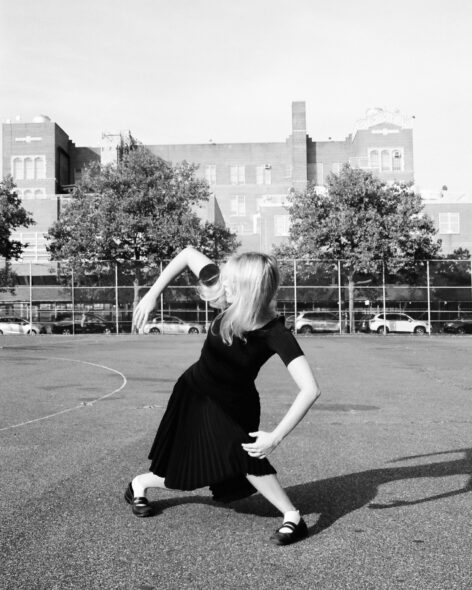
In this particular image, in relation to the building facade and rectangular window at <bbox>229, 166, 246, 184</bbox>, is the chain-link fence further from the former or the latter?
rectangular window at <bbox>229, 166, 246, 184</bbox>

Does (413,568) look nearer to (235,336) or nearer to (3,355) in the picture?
(235,336)

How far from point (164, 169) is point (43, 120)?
34.9 metres

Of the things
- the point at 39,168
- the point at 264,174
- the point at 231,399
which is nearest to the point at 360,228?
the point at 264,174

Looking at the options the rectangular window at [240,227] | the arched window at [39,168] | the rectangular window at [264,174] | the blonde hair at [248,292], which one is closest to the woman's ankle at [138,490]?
the blonde hair at [248,292]

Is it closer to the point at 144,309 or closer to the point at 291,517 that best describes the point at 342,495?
the point at 291,517

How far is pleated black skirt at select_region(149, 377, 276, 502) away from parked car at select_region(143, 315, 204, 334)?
3962 cm

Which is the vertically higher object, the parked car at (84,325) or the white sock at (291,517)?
the parked car at (84,325)

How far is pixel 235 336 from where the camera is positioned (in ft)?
12.3

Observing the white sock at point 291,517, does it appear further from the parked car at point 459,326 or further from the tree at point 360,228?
the parked car at point 459,326

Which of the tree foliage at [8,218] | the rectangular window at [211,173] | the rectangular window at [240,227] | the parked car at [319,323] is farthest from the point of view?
the rectangular window at [211,173]

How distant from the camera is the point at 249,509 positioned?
432cm

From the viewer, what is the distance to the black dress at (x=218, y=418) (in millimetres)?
3760

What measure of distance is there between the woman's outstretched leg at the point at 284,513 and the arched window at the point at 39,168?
7409 centimetres

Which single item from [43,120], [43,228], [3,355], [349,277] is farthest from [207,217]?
[3,355]
